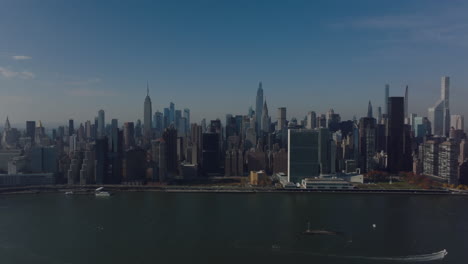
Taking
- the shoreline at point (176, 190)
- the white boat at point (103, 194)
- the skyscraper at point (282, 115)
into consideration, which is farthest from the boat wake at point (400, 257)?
the skyscraper at point (282, 115)

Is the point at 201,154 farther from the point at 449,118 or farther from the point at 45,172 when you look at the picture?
the point at 449,118

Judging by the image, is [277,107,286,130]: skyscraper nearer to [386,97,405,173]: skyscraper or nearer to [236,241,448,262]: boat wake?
[386,97,405,173]: skyscraper

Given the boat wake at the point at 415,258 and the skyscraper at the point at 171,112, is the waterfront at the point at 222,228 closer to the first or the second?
the boat wake at the point at 415,258

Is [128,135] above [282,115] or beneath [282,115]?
beneath

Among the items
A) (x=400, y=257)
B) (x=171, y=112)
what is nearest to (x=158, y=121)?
(x=171, y=112)

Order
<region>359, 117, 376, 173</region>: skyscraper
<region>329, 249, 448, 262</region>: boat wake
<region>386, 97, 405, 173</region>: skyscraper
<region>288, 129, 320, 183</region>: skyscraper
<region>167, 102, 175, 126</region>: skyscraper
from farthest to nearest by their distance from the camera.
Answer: <region>167, 102, 175, 126</region>: skyscraper < <region>359, 117, 376, 173</region>: skyscraper < <region>386, 97, 405, 173</region>: skyscraper < <region>288, 129, 320, 183</region>: skyscraper < <region>329, 249, 448, 262</region>: boat wake

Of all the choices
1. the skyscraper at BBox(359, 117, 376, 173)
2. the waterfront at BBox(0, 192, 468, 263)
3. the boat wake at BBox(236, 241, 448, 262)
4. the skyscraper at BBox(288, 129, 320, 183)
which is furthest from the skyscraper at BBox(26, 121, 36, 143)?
the boat wake at BBox(236, 241, 448, 262)

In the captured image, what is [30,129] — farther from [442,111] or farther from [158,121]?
[442,111]

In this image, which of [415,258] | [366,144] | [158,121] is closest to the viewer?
[415,258]
